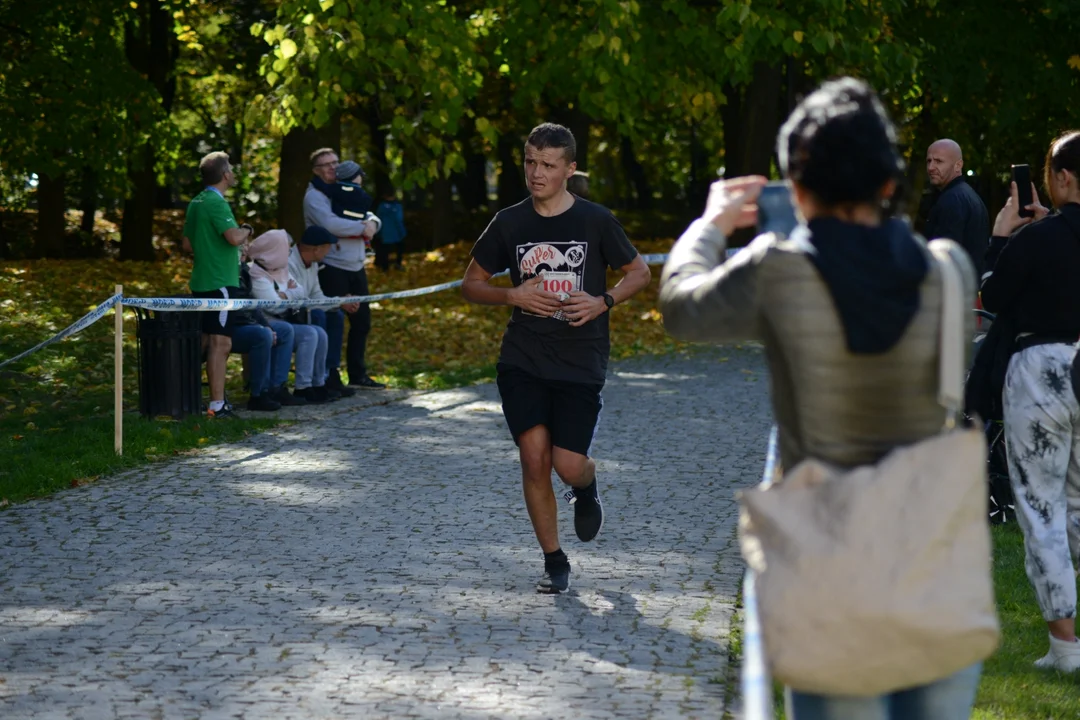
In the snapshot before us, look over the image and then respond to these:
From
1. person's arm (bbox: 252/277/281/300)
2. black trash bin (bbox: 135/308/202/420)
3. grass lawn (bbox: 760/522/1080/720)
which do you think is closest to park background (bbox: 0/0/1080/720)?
grass lawn (bbox: 760/522/1080/720)

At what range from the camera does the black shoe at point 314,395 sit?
43.2 ft

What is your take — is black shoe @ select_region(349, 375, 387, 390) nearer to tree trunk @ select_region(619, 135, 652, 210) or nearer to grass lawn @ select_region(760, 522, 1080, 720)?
grass lawn @ select_region(760, 522, 1080, 720)

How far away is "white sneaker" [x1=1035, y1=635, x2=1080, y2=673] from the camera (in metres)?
5.50

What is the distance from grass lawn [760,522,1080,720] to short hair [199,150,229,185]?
719 cm

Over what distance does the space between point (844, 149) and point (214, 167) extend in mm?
9575

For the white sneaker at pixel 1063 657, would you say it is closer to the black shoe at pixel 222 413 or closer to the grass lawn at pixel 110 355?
the grass lawn at pixel 110 355

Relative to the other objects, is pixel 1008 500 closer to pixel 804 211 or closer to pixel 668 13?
pixel 804 211

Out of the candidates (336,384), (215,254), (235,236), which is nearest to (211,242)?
(215,254)

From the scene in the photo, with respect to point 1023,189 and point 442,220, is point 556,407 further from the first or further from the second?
point 442,220

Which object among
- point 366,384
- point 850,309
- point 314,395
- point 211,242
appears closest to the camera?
point 850,309

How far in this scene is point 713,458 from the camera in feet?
34.6

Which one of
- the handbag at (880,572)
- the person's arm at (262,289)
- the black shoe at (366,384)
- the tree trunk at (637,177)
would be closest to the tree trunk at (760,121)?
the black shoe at (366,384)

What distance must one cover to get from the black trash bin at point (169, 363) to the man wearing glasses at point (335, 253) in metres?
1.93

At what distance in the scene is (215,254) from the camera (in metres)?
12.1
